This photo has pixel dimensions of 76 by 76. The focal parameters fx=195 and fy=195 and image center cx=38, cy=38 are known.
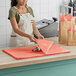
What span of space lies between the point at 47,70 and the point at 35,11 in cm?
200

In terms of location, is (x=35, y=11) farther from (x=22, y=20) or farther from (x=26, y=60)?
(x=26, y=60)

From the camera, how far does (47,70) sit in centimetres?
154

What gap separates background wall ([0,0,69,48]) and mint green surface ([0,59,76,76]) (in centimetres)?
178

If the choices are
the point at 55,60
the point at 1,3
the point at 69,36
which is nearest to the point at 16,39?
the point at 69,36

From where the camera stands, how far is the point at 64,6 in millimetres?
3514

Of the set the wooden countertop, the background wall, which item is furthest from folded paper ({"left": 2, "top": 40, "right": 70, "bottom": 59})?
the background wall

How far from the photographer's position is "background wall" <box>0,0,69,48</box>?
3162 mm

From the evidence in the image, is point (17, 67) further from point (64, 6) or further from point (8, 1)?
point (64, 6)

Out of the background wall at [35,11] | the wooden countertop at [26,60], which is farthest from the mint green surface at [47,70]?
the background wall at [35,11]

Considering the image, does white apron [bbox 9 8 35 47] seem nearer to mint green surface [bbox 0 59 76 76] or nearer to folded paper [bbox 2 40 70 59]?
folded paper [bbox 2 40 70 59]

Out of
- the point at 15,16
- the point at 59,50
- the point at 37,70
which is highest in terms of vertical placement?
the point at 15,16

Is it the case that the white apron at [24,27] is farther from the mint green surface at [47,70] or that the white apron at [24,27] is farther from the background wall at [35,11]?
the background wall at [35,11]

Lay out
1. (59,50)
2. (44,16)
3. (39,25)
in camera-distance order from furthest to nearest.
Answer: (44,16)
(39,25)
(59,50)

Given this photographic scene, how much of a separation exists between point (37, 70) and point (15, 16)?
72 cm
